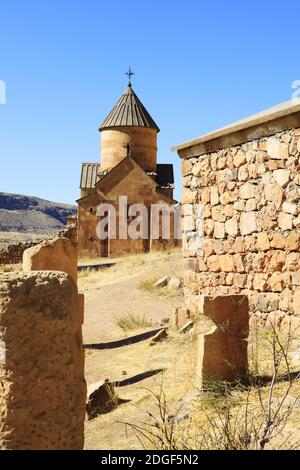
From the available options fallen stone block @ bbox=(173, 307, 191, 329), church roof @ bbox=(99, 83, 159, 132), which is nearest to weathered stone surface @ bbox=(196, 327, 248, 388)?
fallen stone block @ bbox=(173, 307, 191, 329)

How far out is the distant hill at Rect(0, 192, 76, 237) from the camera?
89.4 m

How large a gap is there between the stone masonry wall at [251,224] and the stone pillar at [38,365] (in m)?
4.95

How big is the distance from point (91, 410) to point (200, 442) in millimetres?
2484

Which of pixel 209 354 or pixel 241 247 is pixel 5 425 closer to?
→ pixel 209 354

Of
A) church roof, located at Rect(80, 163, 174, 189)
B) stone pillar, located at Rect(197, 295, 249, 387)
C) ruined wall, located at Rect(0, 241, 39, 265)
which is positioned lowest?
stone pillar, located at Rect(197, 295, 249, 387)

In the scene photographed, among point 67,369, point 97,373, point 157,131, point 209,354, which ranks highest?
point 157,131

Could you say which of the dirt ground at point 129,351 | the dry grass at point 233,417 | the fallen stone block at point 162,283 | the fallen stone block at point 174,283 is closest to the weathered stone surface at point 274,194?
the dry grass at point 233,417

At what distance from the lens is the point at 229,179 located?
8836mm

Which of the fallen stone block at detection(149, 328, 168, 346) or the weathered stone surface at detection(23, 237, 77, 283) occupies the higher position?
the weathered stone surface at detection(23, 237, 77, 283)

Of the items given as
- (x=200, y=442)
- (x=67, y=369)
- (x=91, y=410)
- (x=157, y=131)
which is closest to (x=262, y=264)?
(x=91, y=410)

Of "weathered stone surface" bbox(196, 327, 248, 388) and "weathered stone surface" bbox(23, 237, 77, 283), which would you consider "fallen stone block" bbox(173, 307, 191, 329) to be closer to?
"weathered stone surface" bbox(23, 237, 77, 283)

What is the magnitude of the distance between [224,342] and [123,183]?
20.7 m

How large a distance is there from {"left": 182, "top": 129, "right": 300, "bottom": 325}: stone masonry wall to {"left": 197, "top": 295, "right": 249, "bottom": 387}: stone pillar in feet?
5.31

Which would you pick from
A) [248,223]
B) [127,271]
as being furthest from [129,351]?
[127,271]
